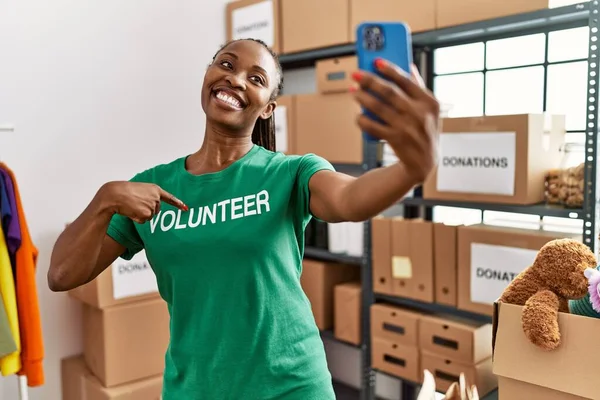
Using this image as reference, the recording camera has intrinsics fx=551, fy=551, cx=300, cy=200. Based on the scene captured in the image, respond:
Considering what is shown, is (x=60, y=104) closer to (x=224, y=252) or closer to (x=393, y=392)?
(x=224, y=252)

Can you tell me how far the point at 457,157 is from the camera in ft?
6.94

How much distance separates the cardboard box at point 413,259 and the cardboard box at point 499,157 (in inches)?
7.1

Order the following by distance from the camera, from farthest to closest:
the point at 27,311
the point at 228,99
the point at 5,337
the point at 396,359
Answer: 1. the point at 396,359
2. the point at 27,311
3. the point at 5,337
4. the point at 228,99

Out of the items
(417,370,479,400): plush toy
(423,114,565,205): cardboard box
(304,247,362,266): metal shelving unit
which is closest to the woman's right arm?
(417,370,479,400): plush toy

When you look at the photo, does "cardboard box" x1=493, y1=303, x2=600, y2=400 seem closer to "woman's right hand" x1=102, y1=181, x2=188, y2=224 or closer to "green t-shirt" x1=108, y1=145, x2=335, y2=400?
"green t-shirt" x1=108, y1=145, x2=335, y2=400

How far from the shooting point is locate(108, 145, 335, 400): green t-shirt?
103 centimetres

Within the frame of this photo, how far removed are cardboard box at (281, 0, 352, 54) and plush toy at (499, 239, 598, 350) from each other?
1437 millimetres

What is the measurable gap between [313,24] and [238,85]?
64.2 inches

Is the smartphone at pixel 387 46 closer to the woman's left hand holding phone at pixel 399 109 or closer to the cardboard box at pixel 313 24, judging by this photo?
the woman's left hand holding phone at pixel 399 109

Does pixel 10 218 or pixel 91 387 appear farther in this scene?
pixel 91 387

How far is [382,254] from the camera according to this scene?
240 cm

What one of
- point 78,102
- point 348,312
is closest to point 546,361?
point 348,312

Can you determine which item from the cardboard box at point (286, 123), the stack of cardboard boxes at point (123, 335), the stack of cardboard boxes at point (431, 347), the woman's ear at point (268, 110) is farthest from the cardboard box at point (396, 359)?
the woman's ear at point (268, 110)

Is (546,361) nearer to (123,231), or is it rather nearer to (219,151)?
(219,151)
